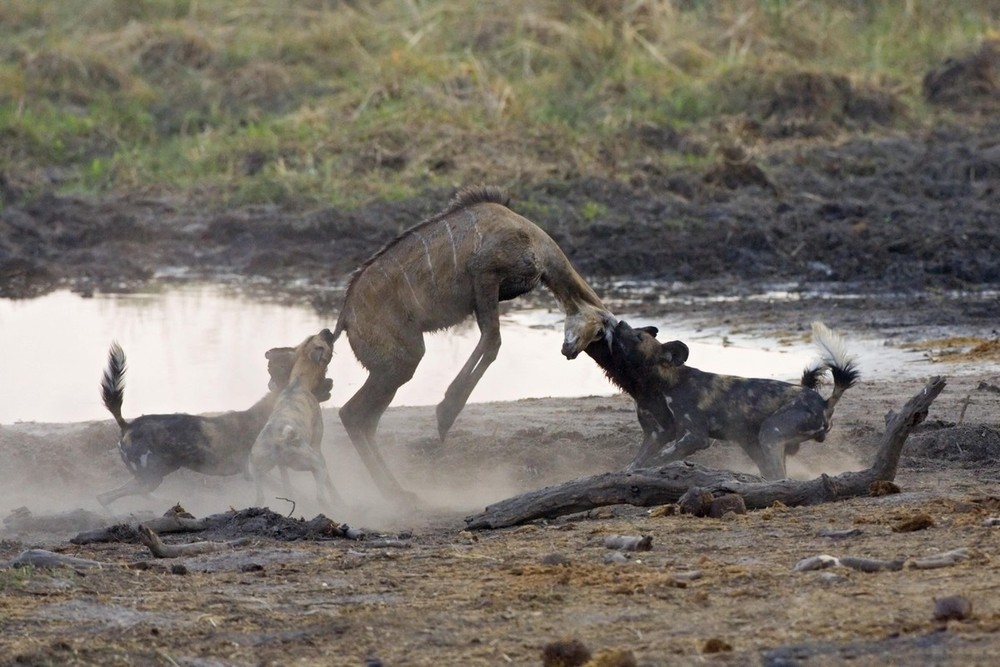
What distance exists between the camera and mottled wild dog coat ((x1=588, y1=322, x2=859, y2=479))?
877cm

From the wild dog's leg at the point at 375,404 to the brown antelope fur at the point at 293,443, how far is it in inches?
9.6

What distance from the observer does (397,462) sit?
400 inches

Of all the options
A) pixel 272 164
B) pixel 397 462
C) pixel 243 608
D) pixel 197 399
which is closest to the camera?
pixel 243 608

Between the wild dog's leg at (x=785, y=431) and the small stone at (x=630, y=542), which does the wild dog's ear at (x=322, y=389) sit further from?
the small stone at (x=630, y=542)

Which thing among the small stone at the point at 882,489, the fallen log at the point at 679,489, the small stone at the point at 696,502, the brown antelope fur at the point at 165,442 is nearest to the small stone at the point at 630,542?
the small stone at the point at 696,502

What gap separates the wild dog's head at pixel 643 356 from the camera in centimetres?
930

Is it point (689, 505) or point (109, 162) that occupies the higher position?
point (109, 162)

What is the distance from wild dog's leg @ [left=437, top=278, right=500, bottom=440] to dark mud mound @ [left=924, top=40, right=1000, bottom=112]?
46.1ft

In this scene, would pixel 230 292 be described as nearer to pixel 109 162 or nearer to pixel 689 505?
pixel 109 162

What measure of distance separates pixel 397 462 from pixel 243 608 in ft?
14.5

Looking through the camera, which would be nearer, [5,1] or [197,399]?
[197,399]

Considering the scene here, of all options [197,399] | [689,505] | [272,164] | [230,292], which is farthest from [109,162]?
[689,505]

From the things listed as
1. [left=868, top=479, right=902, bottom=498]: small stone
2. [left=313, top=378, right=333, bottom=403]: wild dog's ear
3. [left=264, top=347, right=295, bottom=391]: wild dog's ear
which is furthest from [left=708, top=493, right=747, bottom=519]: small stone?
[left=264, top=347, right=295, bottom=391]: wild dog's ear

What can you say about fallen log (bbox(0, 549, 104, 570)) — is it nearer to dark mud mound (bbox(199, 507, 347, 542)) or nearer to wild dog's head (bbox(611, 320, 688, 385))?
dark mud mound (bbox(199, 507, 347, 542))
